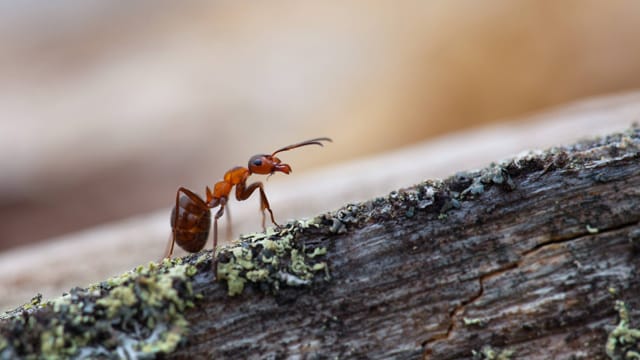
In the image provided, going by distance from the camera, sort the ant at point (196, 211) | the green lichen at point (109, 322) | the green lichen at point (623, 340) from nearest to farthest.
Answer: the green lichen at point (109, 322) < the green lichen at point (623, 340) < the ant at point (196, 211)

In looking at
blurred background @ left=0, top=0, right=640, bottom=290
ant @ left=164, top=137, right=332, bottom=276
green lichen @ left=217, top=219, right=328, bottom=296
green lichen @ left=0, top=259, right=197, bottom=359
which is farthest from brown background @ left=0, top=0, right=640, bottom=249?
green lichen @ left=0, top=259, right=197, bottom=359

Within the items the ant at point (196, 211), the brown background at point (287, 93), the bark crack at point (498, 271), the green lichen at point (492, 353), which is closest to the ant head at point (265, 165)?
the ant at point (196, 211)

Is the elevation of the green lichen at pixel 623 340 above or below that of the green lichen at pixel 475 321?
below

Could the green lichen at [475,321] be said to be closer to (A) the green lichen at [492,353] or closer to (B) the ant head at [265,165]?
(A) the green lichen at [492,353]

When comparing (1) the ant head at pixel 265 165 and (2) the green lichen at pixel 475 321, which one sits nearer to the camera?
(2) the green lichen at pixel 475 321

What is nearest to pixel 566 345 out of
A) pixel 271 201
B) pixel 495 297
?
pixel 495 297

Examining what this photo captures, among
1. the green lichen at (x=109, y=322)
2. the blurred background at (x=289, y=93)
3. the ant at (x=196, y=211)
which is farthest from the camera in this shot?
the blurred background at (x=289, y=93)

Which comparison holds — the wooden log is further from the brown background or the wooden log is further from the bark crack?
the brown background

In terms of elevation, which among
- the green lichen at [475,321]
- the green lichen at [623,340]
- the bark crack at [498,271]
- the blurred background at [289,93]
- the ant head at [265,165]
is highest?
the blurred background at [289,93]
